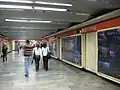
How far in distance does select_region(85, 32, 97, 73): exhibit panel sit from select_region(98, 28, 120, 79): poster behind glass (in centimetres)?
61

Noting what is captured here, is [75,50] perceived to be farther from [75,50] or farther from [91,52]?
[91,52]

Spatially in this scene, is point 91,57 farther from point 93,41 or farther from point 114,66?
point 114,66

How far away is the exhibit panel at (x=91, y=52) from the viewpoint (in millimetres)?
9309

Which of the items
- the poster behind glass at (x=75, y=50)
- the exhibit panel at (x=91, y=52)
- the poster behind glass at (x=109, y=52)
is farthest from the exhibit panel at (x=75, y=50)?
the poster behind glass at (x=109, y=52)

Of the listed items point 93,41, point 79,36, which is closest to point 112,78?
point 93,41

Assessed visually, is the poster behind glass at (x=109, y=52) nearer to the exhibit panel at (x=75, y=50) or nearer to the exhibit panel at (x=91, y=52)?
the exhibit panel at (x=91, y=52)

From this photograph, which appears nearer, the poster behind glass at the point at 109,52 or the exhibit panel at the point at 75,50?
the poster behind glass at the point at 109,52

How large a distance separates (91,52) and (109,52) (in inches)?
77.7

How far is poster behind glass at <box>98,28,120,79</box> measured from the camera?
725 centimetres

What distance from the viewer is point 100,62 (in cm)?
864

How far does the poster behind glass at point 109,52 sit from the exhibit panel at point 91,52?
2.01 feet

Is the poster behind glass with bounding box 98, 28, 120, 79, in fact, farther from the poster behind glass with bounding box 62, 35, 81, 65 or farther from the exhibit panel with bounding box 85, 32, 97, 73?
the poster behind glass with bounding box 62, 35, 81, 65

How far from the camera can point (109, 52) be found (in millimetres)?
7848

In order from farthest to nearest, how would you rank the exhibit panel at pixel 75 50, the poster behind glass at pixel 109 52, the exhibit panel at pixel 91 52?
the exhibit panel at pixel 75 50, the exhibit panel at pixel 91 52, the poster behind glass at pixel 109 52
